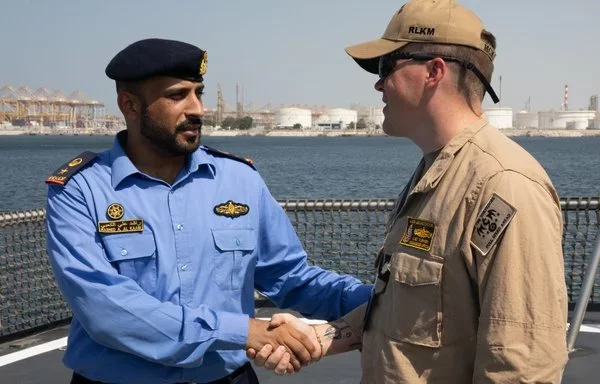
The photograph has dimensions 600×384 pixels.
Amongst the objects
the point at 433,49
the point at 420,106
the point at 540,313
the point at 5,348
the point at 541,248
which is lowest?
the point at 5,348

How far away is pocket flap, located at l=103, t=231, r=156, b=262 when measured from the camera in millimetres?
2434

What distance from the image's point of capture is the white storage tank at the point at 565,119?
184750mm

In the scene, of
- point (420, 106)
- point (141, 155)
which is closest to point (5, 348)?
point (141, 155)

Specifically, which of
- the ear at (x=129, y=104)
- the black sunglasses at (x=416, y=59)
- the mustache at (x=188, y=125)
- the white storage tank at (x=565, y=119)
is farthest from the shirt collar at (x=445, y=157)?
the white storage tank at (x=565, y=119)

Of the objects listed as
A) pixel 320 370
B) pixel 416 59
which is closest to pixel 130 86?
pixel 416 59

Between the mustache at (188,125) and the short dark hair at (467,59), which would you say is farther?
the mustache at (188,125)

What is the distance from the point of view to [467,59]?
78.0 inches

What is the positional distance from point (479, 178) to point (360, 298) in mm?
1151

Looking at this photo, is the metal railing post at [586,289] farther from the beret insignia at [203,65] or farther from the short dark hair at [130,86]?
the short dark hair at [130,86]

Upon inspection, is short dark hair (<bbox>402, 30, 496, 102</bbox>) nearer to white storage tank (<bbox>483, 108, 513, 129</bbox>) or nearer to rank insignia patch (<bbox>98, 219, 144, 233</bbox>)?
rank insignia patch (<bbox>98, 219, 144, 233</bbox>)

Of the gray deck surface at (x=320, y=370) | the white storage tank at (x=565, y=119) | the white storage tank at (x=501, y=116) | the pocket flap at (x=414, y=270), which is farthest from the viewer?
the white storage tank at (x=565, y=119)

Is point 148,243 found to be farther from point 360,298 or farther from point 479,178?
point 479,178

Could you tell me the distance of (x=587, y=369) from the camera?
4359mm

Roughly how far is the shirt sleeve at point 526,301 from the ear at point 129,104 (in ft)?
4.46
